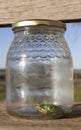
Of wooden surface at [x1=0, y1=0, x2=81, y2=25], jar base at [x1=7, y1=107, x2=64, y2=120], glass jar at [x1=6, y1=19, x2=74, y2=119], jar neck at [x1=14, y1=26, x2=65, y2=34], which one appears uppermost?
wooden surface at [x1=0, y1=0, x2=81, y2=25]

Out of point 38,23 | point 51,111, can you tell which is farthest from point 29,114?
point 38,23

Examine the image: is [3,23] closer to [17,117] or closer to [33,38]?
[33,38]

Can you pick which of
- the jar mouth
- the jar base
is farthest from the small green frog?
the jar mouth

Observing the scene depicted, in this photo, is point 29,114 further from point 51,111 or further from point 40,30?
point 40,30

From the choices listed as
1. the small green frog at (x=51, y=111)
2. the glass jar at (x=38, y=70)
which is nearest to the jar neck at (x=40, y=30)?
the glass jar at (x=38, y=70)

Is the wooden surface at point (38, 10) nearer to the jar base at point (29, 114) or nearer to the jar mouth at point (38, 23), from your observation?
the jar mouth at point (38, 23)

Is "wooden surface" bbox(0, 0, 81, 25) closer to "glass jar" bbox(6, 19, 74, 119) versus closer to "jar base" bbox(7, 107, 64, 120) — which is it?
"glass jar" bbox(6, 19, 74, 119)
